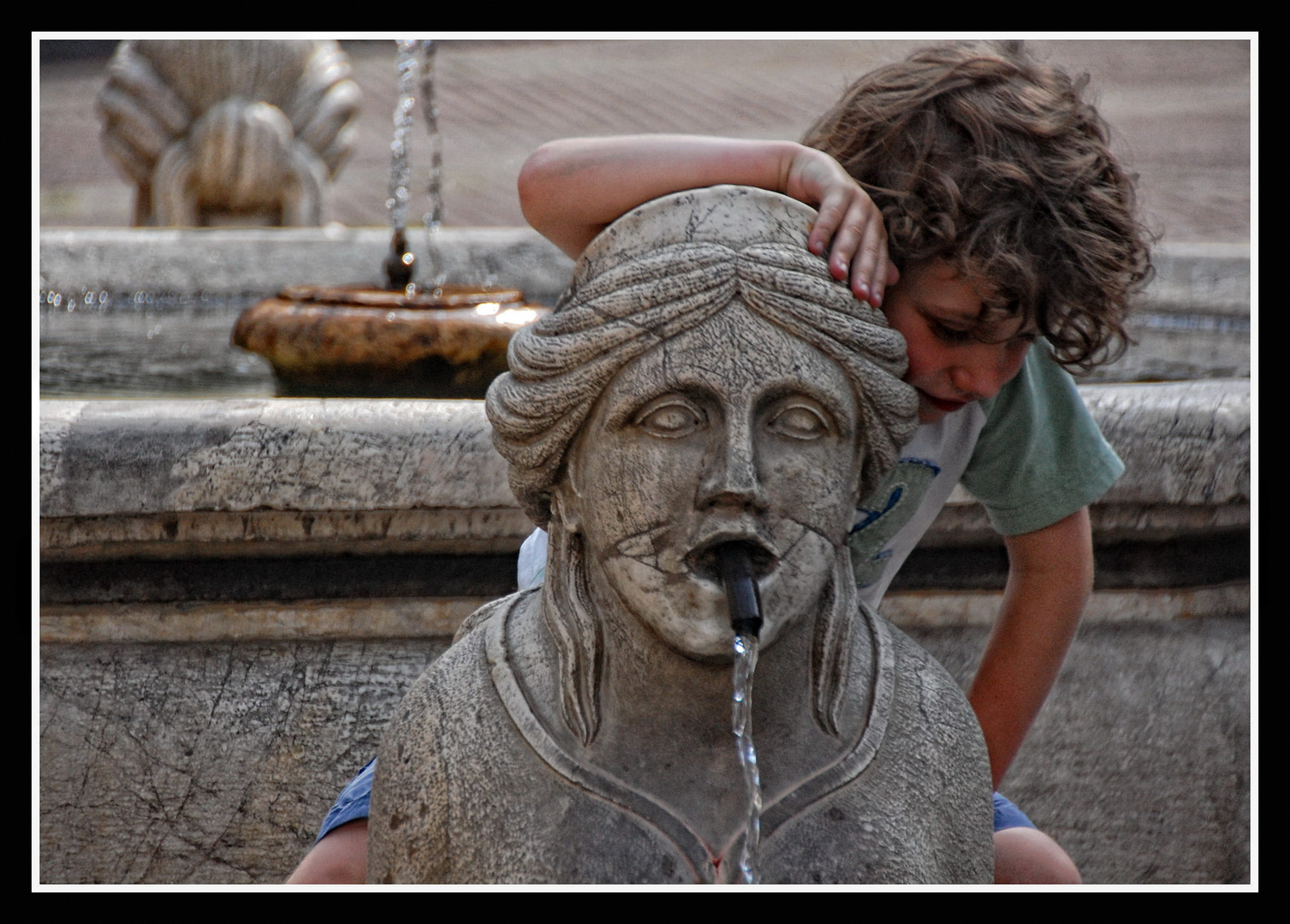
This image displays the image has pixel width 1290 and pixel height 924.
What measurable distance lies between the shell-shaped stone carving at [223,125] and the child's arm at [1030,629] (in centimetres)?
406

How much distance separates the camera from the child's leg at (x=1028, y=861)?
183 cm

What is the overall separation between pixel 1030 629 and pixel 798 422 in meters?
0.76

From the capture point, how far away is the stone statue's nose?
4.71 ft

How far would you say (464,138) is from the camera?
34.7ft

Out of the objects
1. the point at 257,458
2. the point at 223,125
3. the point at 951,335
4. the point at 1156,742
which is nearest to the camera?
the point at 951,335

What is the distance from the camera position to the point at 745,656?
4.78ft

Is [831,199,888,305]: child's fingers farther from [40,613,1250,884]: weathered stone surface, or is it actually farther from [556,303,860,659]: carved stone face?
[40,613,1250,884]: weathered stone surface

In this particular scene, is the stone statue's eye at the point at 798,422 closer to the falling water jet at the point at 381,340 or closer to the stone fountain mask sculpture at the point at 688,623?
the stone fountain mask sculpture at the point at 688,623

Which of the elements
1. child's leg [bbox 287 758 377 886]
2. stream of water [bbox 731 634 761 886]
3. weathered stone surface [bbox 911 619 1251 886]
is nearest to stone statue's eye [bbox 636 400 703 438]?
stream of water [bbox 731 634 761 886]

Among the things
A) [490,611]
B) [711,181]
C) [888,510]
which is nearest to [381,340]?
[490,611]

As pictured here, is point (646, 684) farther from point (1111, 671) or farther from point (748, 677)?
point (1111, 671)

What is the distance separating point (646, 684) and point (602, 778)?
4.5 inches

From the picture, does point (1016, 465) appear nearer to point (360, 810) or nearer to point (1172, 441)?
point (1172, 441)

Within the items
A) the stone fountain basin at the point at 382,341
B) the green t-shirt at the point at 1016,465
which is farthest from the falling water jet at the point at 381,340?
the green t-shirt at the point at 1016,465
